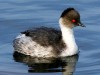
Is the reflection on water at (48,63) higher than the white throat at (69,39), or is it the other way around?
the white throat at (69,39)

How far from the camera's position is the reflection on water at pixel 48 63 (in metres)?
14.1

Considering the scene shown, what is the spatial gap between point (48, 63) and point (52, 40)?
2.54 ft

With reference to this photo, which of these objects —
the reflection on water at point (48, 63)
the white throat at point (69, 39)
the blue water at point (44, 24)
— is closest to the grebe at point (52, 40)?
the white throat at point (69, 39)

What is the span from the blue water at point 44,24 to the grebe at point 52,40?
373 millimetres

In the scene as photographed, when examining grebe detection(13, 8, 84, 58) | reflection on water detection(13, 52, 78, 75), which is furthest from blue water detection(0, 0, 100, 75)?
grebe detection(13, 8, 84, 58)

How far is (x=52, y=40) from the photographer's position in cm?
1526

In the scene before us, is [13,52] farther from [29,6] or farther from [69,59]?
[29,6]

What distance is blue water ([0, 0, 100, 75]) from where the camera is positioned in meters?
14.2

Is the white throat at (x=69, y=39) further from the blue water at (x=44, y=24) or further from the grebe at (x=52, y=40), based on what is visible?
the blue water at (x=44, y=24)

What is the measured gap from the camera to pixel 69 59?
1520cm

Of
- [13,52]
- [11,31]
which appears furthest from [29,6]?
[13,52]

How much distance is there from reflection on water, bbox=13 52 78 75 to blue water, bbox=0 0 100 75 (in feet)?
0.54

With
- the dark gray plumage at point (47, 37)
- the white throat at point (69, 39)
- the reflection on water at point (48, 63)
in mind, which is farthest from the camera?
the white throat at point (69, 39)

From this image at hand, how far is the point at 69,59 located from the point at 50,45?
0.67 metres
